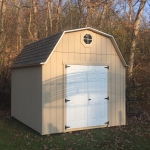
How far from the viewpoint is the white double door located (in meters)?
8.40

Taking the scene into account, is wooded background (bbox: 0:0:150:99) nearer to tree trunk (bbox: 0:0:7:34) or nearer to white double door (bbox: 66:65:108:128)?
tree trunk (bbox: 0:0:7:34)

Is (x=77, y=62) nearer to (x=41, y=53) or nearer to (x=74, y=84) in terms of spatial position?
(x=74, y=84)

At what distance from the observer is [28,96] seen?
914 cm

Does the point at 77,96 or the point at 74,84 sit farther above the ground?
the point at 74,84

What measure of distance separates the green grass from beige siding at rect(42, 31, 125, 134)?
50 centimetres

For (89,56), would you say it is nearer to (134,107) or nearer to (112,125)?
(112,125)

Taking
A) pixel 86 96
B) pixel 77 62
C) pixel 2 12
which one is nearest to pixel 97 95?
pixel 86 96

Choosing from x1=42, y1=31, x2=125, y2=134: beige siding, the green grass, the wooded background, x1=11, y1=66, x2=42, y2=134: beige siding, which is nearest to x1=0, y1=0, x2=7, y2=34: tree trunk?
the wooded background

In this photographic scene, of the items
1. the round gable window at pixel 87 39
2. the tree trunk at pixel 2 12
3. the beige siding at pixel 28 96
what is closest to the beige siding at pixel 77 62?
the round gable window at pixel 87 39

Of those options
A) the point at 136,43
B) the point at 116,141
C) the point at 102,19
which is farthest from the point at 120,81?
the point at 102,19

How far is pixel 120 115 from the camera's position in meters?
9.41

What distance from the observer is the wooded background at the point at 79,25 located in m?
14.4

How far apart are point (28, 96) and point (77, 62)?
88.0 inches

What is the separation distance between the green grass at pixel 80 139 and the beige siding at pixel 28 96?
0.44 metres
